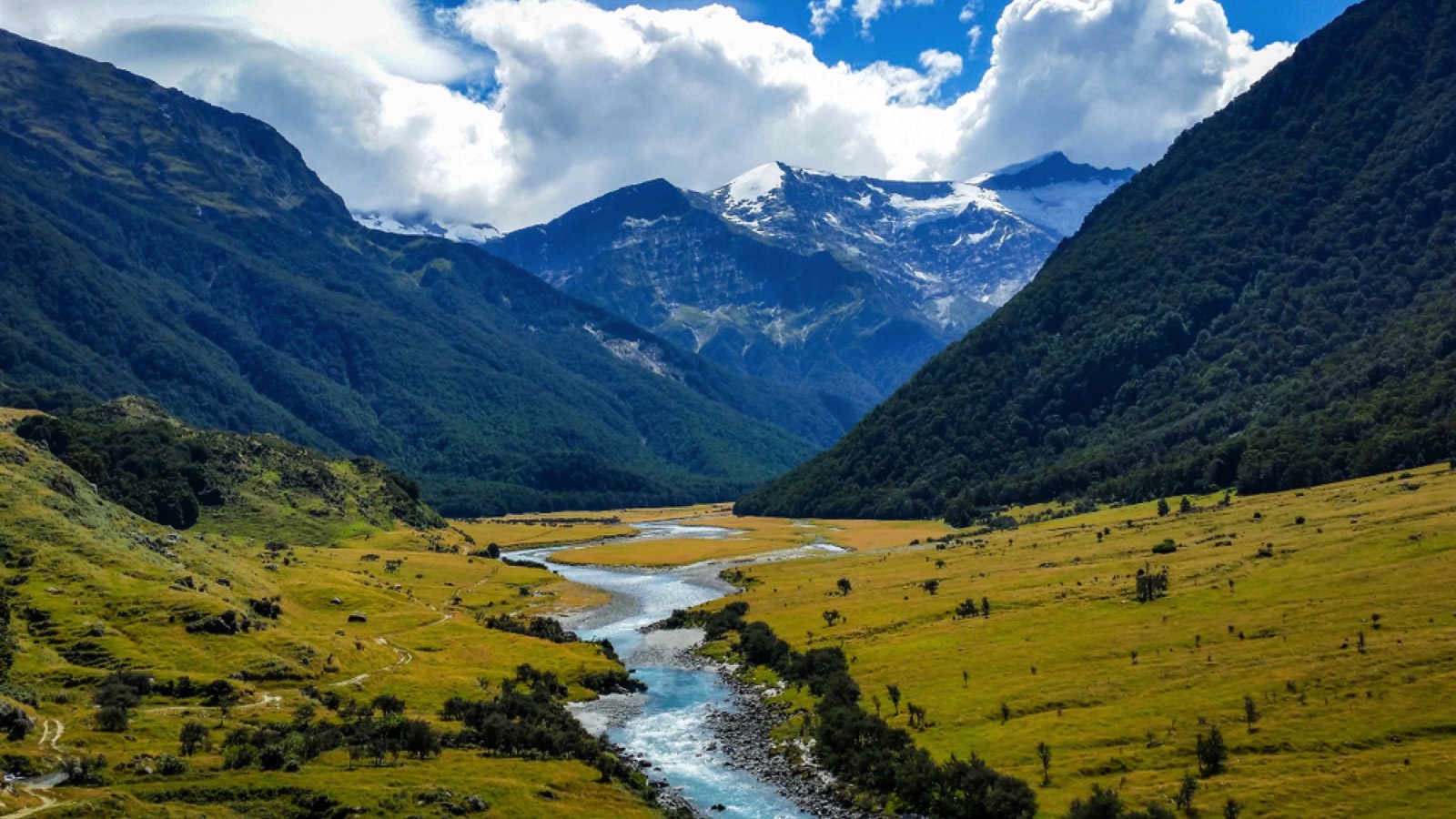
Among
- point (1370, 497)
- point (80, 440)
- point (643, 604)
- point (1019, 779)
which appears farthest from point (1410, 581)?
point (80, 440)

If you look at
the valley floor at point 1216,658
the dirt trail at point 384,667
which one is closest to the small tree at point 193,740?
the dirt trail at point 384,667

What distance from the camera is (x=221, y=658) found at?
94.8m

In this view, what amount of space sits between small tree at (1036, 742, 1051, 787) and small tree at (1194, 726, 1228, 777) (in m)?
9.57

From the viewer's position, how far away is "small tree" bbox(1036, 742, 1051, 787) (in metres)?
68.9

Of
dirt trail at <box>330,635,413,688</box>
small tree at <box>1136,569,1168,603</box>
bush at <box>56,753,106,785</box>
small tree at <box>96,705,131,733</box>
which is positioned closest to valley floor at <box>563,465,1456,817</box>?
small tree at <box>1136,569,1168,603</box>

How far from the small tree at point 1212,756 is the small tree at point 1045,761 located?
9.57 meters

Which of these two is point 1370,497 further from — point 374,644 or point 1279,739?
point 374,644

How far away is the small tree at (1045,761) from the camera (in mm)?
68938

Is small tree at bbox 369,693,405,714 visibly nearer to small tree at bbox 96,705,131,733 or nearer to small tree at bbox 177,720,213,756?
small tree at bbox 177,720,213,756

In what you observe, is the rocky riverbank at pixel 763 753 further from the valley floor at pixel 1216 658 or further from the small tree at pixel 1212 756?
the small tree at pixel 1212 756

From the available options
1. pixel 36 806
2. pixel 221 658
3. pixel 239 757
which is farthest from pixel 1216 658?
pixel 221 658

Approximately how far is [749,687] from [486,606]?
66988 millimetres

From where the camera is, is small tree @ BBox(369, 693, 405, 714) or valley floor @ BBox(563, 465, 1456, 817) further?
small tree @ BBox(369, 693, 405, 714)

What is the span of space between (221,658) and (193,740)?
22.8 m
